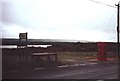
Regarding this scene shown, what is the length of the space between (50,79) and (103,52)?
55.4 feet

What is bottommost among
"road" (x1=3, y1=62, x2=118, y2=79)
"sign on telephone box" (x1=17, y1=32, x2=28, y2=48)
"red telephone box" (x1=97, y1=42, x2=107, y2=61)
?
"road" (x1=3, y1=62, x2=118, y2=79)

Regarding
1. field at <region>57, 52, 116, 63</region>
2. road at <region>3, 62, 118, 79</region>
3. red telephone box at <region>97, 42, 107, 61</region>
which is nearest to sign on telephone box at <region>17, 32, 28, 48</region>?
road at <region>3, 62, 118, 79</region>

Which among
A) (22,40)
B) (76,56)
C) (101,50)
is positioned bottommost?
(76,56)

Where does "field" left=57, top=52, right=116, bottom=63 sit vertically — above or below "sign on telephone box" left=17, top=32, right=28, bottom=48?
below

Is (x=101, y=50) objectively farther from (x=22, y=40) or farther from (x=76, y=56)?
(x=22, y=40)

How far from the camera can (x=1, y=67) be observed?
63.0ft

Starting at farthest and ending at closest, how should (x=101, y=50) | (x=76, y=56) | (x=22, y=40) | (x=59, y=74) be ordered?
(x=76, y=56), (x=101, y=50), (x=22, y=40), (x=59, y=74)

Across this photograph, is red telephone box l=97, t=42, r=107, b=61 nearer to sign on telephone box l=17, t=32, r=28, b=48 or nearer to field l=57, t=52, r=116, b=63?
field l=57, t=52, r=116, b=63

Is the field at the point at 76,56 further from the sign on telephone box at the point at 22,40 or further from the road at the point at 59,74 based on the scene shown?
the road at the point at 59,74

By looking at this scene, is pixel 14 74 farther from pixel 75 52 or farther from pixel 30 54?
pixel 75 52

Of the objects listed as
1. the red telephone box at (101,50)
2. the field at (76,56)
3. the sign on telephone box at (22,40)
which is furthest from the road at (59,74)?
the field at (76,56)

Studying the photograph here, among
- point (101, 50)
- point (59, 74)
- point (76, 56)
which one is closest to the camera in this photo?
point (59, 74)

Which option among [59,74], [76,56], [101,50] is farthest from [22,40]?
[76,56]

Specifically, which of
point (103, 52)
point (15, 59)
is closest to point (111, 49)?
point (103, 52)
